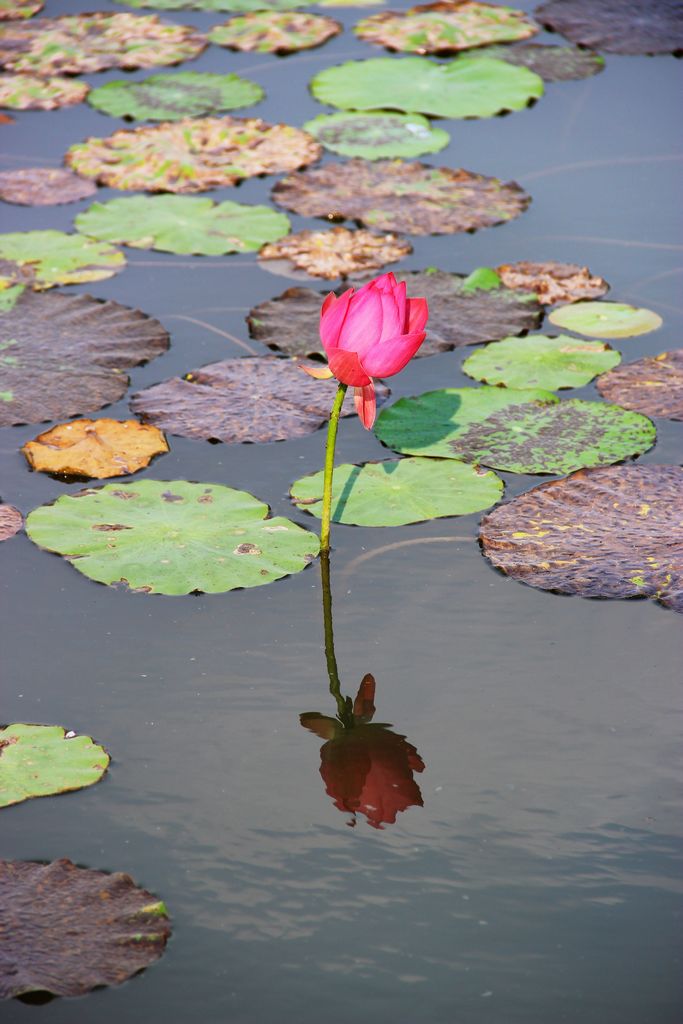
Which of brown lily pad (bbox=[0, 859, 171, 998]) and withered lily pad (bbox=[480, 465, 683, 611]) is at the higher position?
withered lily pad (bbox=[480, 465, 683, 611])

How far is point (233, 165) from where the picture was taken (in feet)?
16.5

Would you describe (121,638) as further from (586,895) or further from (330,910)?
(586,895)

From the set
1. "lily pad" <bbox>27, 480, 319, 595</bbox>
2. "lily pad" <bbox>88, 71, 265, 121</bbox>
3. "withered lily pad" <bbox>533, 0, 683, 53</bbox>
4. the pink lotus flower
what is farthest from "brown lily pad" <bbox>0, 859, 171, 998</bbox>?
"withered lily pad" <bbox>533, 0, 683, 53</bbox>

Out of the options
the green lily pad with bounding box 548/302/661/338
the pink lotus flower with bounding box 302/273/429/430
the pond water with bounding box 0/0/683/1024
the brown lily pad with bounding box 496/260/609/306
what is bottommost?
the pond water with bounding box 0/0/683/1024

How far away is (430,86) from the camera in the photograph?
567cm

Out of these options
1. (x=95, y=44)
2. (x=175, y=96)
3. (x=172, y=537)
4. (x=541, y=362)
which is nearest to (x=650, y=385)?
(x=541, y=362)

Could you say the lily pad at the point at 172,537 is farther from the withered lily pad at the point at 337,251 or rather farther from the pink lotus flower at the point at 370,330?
the withered lily pad at the point at 337,251

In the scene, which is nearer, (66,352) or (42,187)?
(66,352)

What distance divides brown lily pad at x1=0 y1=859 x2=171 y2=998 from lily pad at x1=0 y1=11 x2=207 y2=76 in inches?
188

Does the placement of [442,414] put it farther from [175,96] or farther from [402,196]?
[175,96]

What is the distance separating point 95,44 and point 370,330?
4201mm

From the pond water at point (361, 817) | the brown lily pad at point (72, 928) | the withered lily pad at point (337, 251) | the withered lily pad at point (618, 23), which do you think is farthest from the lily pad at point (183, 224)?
the brown lily pad at point (72, 928)

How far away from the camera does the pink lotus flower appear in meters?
2.69

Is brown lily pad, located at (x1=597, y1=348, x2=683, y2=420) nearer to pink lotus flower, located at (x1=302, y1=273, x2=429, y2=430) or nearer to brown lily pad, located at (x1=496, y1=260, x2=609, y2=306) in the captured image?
brown lily pad, located at (x1=496, y1=260, x2=609, y2=306)
